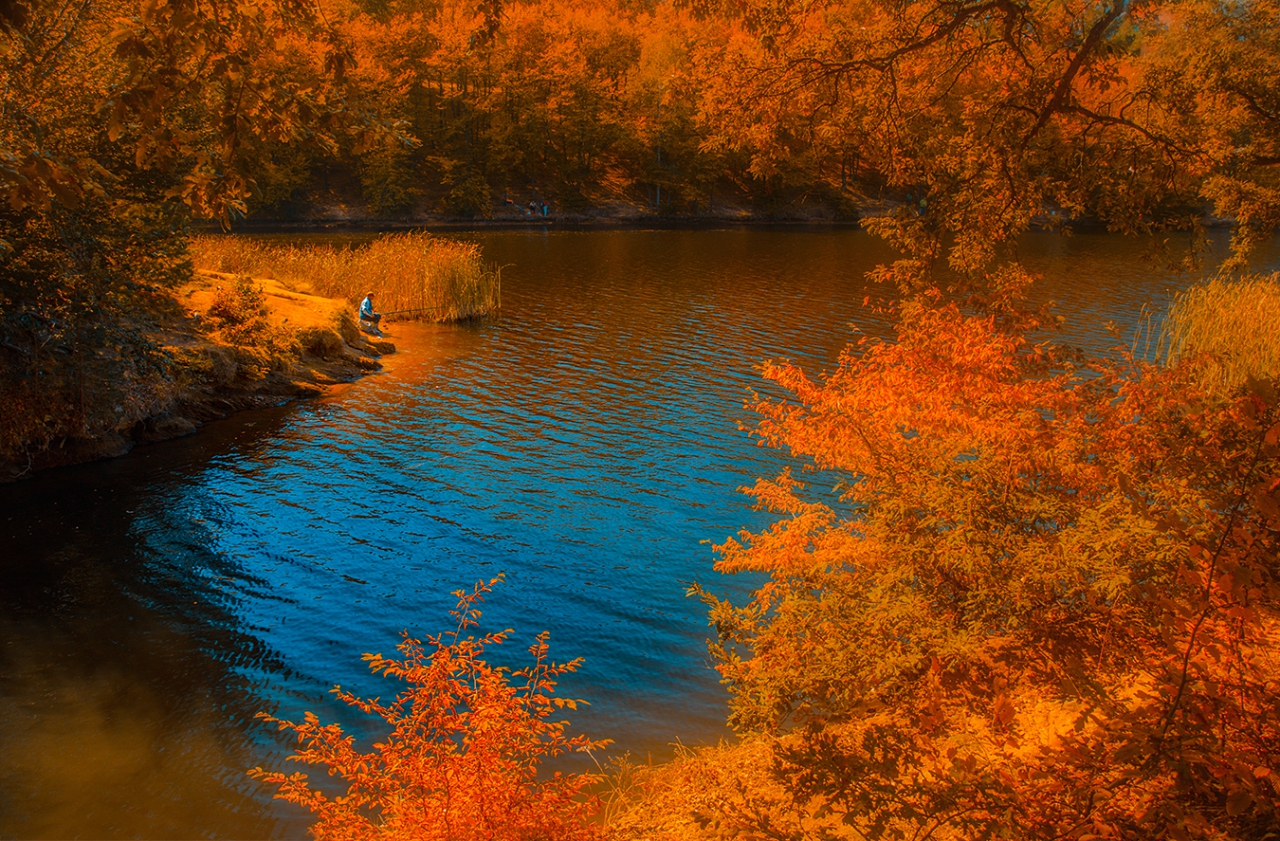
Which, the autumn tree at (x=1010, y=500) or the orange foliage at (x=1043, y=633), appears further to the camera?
the autumn tree at (x=1010, y=500)

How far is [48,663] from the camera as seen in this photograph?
8.23 metres

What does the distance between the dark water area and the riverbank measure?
1.89 feet

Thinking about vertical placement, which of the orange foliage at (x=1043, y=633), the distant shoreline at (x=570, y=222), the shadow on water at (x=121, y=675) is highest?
the distant shoreline at (x=570, y=222)

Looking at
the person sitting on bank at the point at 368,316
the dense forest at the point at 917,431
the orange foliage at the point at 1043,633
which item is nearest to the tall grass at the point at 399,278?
the person sitting on bank at the point at 368,316

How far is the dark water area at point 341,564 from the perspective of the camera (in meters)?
7.10

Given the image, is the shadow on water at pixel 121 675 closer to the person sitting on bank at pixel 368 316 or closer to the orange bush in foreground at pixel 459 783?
the orange bush in foreground at pixel 459 783

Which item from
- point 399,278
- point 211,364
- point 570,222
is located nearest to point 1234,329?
point 211,364

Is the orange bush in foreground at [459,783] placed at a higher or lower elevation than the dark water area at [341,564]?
higher

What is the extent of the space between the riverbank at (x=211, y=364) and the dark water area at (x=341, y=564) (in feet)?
1.89

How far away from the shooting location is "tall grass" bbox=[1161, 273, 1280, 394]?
47.3 feet

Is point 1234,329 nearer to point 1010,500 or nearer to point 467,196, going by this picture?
point 1010,500

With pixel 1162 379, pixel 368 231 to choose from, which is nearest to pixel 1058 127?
pixel 1162 379

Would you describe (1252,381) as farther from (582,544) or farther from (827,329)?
(827,329)

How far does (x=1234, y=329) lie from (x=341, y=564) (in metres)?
18.3
